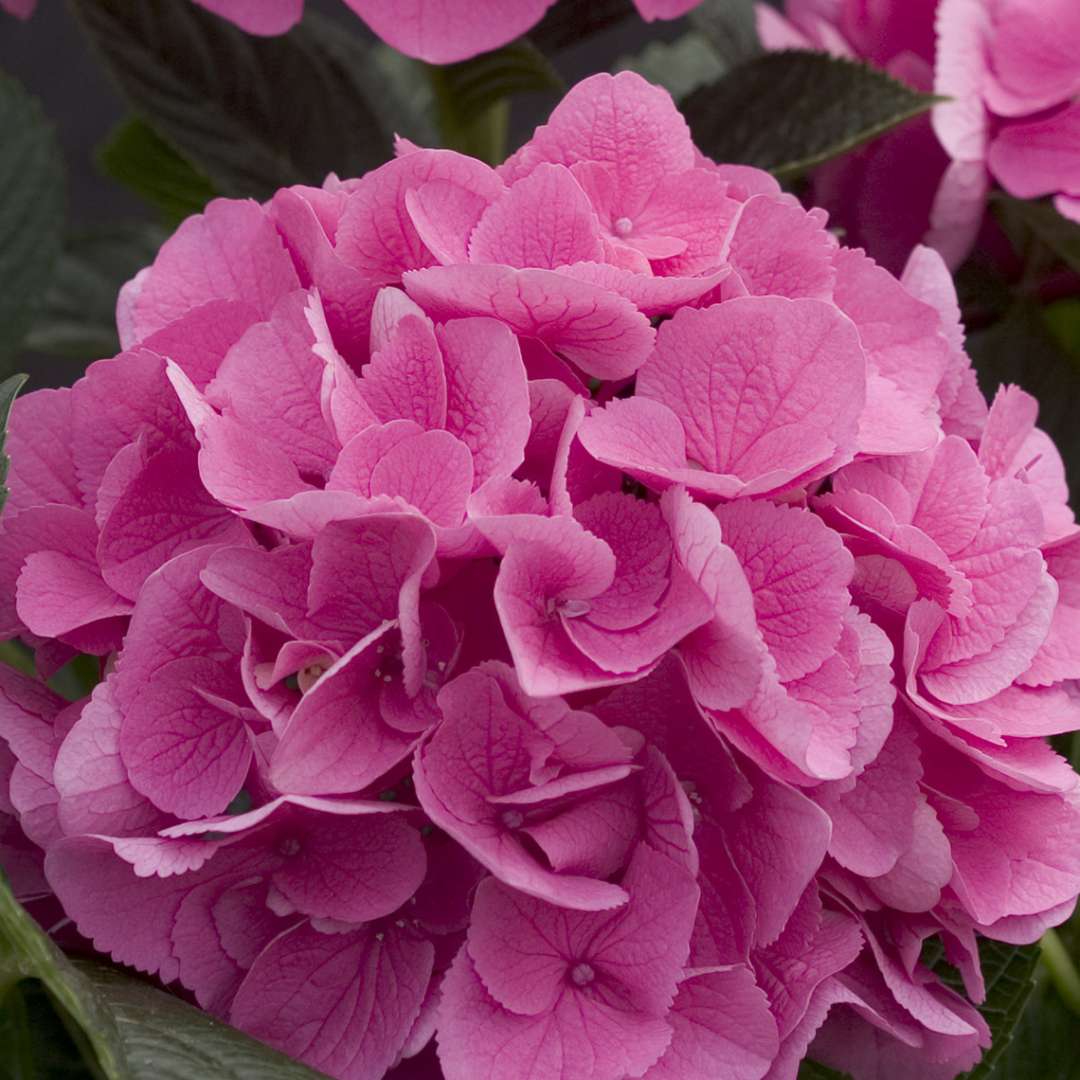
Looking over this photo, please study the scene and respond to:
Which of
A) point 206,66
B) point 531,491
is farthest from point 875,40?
point 531,491

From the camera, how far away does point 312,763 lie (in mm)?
278

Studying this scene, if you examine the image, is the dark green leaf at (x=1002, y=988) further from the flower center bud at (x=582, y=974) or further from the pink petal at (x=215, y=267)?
the pink petal at (x=215, y=267)

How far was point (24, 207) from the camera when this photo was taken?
0.55 meters

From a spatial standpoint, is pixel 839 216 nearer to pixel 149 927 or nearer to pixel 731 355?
pixel 731 355

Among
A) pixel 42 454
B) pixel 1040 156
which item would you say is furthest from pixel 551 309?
Result: pixel 1040 156

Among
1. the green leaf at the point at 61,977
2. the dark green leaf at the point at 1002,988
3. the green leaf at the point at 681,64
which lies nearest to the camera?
the green leaf at the point at 61,977

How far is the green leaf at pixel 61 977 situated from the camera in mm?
254

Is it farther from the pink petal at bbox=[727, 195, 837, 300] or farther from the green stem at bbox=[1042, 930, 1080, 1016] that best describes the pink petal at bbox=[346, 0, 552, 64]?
the green stem at bbox=[1042, 930, 1080, 1016]

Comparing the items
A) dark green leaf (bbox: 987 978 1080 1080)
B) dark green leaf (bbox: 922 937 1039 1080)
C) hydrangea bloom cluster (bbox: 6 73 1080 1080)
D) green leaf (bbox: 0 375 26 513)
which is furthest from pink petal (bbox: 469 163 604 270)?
dark green leaf (bbox: 987 978 1080 1080)

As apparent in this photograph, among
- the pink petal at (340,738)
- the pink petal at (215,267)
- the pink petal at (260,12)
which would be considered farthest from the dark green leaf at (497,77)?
the pink petal at (340,738)

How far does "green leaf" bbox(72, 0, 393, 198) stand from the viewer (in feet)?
1.84

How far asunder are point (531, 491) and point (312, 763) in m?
0.07

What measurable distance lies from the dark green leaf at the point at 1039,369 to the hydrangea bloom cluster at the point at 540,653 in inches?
10.7

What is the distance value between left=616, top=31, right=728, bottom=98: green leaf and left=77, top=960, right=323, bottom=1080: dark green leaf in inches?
20.3
